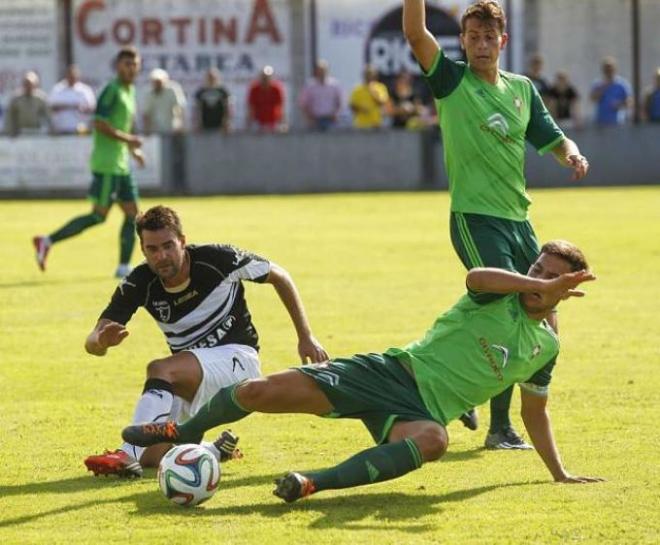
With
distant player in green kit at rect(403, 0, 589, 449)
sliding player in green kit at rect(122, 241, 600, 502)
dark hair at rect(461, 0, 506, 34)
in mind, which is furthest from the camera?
distant player in green kit at rect(403, 0, 589, 449)

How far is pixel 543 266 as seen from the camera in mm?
7145

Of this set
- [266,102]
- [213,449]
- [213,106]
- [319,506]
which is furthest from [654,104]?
[319,506]

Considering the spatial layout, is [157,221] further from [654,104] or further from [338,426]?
[654,104]

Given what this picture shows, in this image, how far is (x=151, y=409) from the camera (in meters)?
7.83

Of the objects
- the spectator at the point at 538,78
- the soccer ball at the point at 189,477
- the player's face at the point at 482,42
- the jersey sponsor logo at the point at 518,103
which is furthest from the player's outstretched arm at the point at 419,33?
the spectator at the point at 538,78

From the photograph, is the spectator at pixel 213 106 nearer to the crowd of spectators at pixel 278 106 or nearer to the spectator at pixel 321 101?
the crowd of spectators at pixel 278 106

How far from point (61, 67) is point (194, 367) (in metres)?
29.2

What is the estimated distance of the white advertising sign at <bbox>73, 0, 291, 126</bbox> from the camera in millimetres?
36312

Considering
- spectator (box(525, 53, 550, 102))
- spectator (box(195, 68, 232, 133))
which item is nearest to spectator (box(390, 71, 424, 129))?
spectator (box(525, 53, 550, 102))

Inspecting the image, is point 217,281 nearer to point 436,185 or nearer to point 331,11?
point 436,185

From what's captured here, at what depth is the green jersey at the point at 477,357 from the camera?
732cm

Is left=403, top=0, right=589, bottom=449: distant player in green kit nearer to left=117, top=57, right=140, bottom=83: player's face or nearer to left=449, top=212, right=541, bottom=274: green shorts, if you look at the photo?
left=449, top=212, right=541, bottom=274: green shorts

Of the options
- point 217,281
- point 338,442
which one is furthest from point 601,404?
point 217,281

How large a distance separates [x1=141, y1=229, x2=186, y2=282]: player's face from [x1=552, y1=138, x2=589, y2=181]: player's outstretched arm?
1956mm
